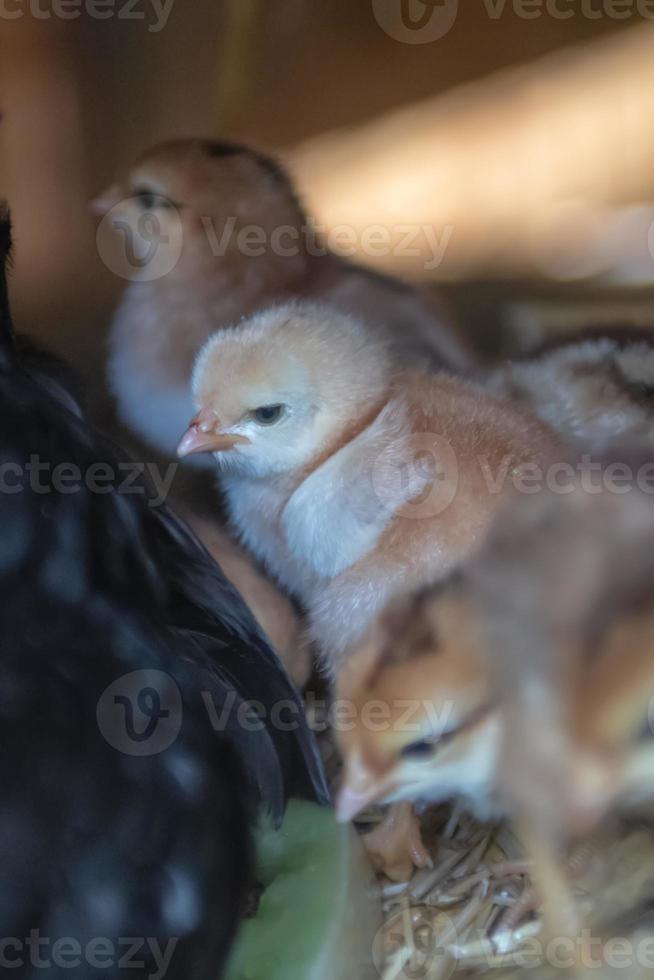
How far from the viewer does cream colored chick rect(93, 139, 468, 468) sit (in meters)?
0.92

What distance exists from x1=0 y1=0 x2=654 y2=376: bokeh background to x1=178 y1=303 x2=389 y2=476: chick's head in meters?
0.15

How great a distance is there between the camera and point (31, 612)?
0.72 metres

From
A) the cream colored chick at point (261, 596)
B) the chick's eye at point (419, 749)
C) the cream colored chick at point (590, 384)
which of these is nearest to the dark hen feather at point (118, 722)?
the cream colored chick at point (261, 596)

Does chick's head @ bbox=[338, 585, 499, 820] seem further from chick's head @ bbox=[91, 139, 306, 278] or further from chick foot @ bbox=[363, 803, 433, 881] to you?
chick's head @ bbox=[91, 139, 306, 278]

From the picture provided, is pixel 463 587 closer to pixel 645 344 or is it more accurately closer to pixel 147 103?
pixel 645 344

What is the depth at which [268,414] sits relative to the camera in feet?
2.61

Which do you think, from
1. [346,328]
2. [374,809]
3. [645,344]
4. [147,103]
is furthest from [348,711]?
[147,103]

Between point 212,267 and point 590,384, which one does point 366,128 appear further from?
point 590,384

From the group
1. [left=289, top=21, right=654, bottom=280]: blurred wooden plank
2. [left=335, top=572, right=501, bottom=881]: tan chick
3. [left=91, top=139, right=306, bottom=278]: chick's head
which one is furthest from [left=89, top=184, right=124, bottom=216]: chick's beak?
[left=335, top=572, right=501, bottom=881]: tan chick

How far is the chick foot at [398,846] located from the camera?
749mm

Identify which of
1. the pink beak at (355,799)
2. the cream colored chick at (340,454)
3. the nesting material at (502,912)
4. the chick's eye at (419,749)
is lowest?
the nesting material at (502,912)

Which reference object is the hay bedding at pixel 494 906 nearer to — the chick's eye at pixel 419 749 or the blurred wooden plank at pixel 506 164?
the chick's eye at pixel 419 749

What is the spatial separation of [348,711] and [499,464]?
0.69ft

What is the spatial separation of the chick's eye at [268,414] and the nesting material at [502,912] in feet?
0.96
